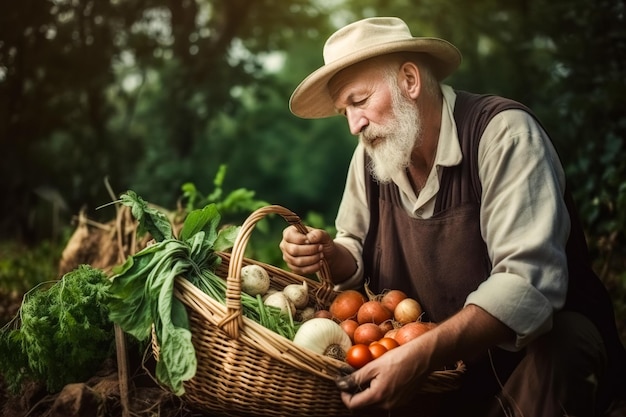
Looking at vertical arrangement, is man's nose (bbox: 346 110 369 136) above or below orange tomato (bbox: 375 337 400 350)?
above

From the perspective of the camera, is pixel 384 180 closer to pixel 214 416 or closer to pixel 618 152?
pixel 214 416

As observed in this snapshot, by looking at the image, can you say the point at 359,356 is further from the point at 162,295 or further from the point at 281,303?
the point at 162,295

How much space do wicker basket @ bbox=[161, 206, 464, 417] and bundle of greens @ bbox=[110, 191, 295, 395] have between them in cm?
8

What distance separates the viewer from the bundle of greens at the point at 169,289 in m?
2.04

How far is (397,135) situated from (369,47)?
350 mm

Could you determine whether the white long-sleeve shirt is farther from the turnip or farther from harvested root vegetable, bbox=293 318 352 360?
the turnip

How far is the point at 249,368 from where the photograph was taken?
2.09 meters

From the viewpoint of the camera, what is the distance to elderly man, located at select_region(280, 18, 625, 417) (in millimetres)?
2031

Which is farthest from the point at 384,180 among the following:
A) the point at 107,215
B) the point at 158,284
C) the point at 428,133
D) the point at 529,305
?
the point at 107,215

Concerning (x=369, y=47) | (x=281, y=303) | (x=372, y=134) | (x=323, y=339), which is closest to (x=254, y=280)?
(x=281, y=303)

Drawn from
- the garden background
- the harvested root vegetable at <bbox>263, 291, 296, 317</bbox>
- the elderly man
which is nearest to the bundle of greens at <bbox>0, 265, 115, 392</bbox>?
the harvested root vegetable at <bbox>263, 291, 296, 317</bbox>

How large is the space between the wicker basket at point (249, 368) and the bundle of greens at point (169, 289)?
0.26 feet

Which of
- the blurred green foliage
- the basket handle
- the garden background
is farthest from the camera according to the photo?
the blurred green foliage

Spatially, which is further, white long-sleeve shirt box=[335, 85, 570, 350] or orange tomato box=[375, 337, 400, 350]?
orange tomato box=[375, 337, 400, 350]
